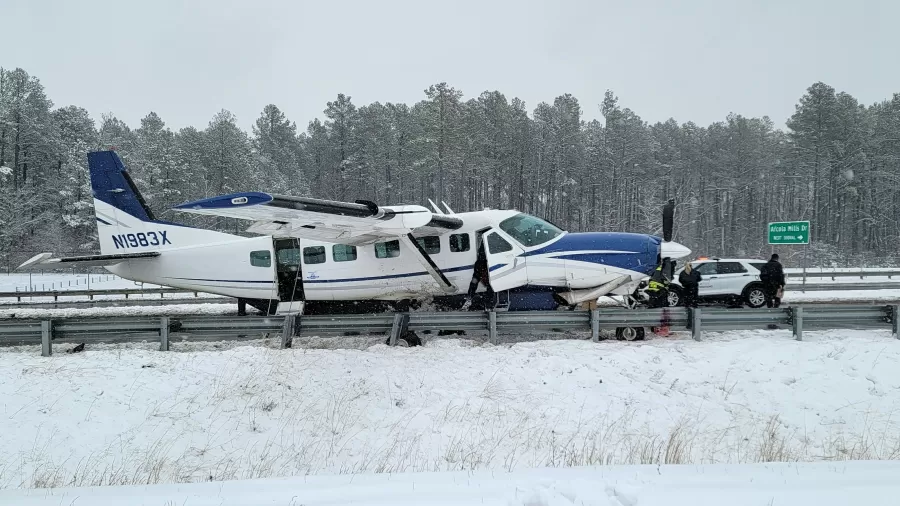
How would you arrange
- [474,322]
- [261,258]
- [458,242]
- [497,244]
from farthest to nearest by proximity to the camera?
[261,258], [458,242], [497,244], [474,322]

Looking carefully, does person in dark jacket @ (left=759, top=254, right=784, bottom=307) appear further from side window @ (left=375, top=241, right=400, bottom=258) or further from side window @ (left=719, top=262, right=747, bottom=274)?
side window @ (left=375, top=241, right=400, bottom=258)

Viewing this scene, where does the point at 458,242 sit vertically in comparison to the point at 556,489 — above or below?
→ above

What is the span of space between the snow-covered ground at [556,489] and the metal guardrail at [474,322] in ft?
19.4

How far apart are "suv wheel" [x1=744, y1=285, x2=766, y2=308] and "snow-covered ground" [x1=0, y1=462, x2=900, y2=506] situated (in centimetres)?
1292

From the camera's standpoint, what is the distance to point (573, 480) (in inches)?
167

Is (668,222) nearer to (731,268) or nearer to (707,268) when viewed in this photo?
(707,268)

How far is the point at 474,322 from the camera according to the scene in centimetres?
1102

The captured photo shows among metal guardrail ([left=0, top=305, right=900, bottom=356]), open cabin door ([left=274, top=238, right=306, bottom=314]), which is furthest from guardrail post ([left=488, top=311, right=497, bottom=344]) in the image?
open cabin door ([left=274, top=238, right=306, bottom=314])

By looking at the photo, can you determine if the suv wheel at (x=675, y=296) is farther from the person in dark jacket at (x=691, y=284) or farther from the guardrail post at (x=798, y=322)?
the guardrail post at (x=798, y=322)

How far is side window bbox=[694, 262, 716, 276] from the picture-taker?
17188 mm

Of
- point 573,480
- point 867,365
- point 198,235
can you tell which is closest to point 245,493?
point 573,480

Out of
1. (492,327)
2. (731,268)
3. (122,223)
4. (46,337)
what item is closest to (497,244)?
(492,327)

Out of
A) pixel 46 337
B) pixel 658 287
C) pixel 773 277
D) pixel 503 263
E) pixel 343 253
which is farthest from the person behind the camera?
pixel 773 277

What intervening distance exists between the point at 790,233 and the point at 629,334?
580 inches
